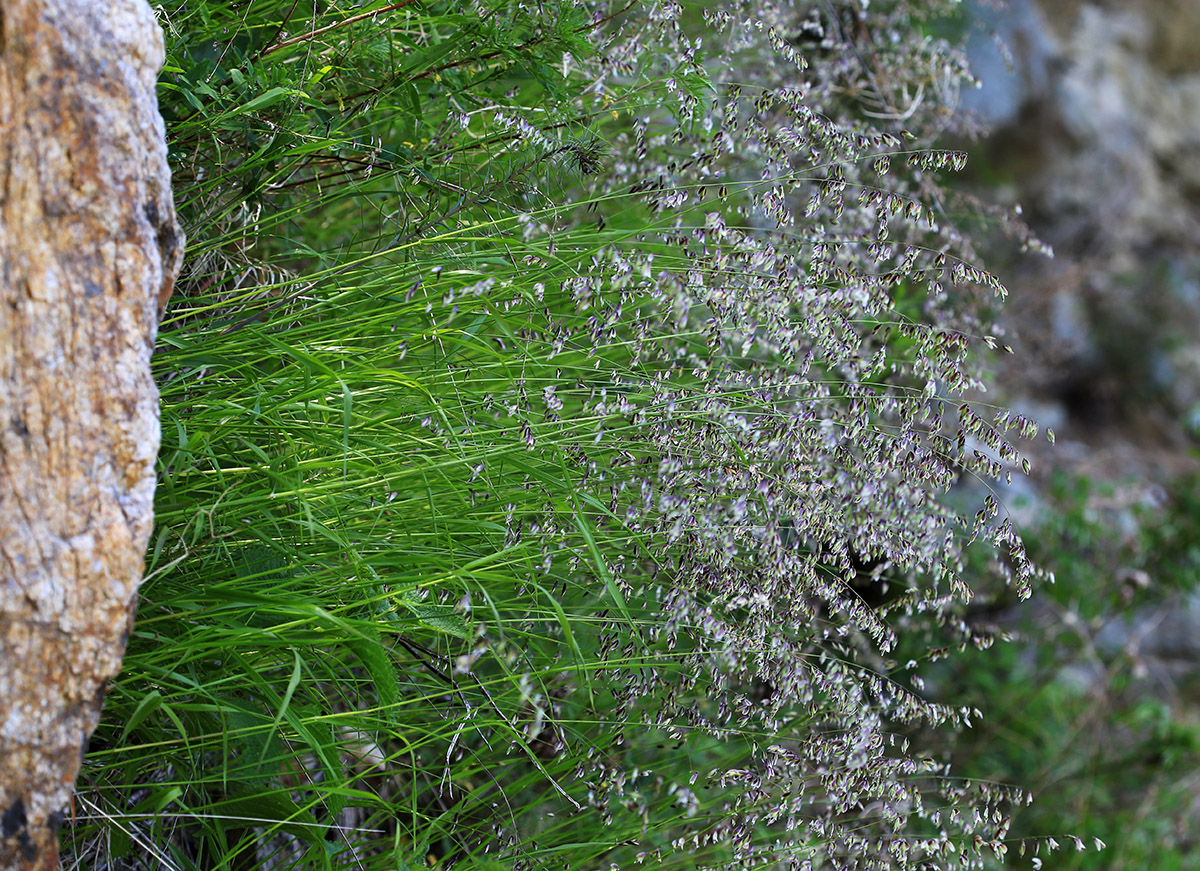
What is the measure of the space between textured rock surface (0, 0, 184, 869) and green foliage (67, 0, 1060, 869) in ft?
0.54

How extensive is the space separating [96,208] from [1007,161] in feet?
16.8

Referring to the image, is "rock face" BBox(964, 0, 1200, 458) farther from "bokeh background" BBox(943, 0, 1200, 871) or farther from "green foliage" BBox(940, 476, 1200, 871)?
"green foliage" BBox(940, 476, 1200, 871)

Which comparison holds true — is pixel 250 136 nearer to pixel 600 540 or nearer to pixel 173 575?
pixel 173 575

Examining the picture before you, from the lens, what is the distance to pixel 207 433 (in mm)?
1194

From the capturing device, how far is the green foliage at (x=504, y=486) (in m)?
1.17

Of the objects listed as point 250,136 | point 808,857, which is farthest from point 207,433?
point 808,857

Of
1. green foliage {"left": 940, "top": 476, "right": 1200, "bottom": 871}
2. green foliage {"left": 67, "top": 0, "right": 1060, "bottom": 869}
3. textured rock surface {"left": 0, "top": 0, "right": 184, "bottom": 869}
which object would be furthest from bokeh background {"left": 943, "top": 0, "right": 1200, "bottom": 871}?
textured rock surface {"left": 0, "top": 0, "right": 184, "bottom": 869}

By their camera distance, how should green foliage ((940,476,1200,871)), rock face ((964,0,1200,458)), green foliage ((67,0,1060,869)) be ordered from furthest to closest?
rock face ((964,0,1200,458)) → green foliage ((940,476,1200,871)) → green foliage ((67,0,1060,869))

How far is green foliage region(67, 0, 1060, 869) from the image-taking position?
1.17 m

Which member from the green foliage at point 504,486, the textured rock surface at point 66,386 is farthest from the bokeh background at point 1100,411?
the textured rock surface at point 66,386

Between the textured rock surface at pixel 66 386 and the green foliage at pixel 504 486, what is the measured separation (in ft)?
0.54

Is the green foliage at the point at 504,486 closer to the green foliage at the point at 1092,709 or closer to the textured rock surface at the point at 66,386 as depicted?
the textured rock surface at the point at 66,386

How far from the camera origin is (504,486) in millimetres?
1322

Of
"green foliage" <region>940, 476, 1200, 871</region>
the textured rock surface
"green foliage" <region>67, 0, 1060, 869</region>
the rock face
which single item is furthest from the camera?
the rock face
